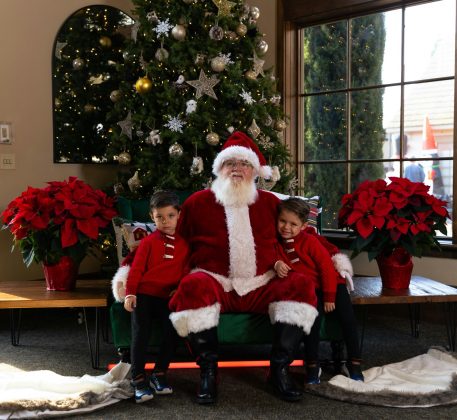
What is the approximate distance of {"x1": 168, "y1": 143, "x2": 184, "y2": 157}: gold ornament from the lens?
3.67 meters

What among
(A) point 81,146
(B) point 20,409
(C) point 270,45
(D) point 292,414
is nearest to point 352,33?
(C) point 270,45

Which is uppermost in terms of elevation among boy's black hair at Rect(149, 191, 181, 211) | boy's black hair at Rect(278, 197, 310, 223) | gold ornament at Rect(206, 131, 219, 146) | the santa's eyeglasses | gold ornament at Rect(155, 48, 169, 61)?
gold ornament at Rect(155, 48, 169, 61)

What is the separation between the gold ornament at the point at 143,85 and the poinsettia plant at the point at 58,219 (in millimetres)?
917

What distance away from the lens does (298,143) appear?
4.64 metres

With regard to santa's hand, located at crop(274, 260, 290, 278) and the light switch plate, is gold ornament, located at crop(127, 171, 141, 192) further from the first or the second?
santa's hand, located at crop(274, 260, 290, 278)

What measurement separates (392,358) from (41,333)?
2125mm

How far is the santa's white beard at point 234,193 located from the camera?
2836 millimetres

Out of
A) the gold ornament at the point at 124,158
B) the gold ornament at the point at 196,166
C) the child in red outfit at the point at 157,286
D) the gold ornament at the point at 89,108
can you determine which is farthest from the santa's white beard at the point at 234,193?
the gold ornament at the point at 89,108

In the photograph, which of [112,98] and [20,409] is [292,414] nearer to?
[20,409]

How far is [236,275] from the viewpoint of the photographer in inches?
108

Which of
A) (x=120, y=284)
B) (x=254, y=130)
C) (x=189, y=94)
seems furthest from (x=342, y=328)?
(x=189, y=94)

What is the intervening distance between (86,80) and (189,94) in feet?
3.04

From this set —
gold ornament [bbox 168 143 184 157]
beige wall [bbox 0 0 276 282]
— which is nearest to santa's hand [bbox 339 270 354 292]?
gold ornament [bbox 168 143 184 157]

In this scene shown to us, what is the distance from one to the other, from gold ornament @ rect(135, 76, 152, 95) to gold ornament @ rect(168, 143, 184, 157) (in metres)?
0.43
